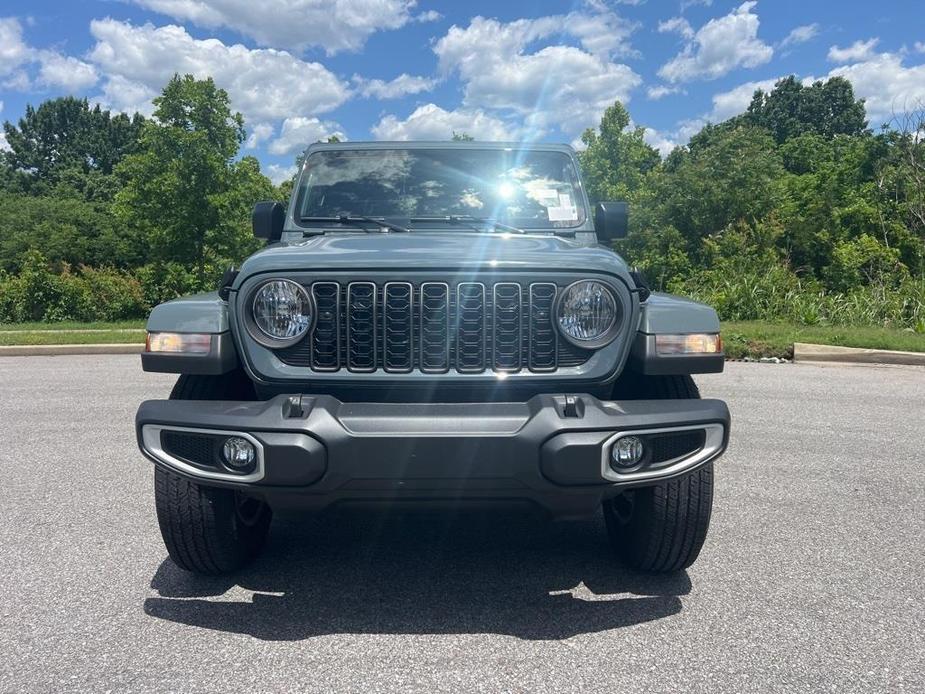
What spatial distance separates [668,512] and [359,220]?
6.64 ft

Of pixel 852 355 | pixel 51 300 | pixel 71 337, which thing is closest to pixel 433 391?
pixel 852 355

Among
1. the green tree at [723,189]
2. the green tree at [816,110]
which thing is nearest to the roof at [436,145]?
the green tree at [723,189]

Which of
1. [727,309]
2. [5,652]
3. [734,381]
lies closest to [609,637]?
[5,652]

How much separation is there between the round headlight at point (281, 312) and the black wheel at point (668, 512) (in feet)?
4.15

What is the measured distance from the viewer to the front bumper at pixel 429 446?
249 cm

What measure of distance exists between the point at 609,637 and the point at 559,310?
1.16m

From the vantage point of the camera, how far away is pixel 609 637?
274 cm

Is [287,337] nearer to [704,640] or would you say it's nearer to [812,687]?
[704,640]

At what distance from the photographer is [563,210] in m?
4.11

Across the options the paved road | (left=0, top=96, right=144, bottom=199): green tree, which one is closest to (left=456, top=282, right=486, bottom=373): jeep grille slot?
the paved road

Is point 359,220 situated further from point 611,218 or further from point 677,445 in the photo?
point 677,445

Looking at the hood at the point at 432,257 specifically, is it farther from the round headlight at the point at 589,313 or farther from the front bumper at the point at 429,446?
the front bumper at the point at 429,446

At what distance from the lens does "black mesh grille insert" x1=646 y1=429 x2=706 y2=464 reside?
8.94ft

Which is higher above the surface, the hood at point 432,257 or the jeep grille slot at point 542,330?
the hood at point 432,257
